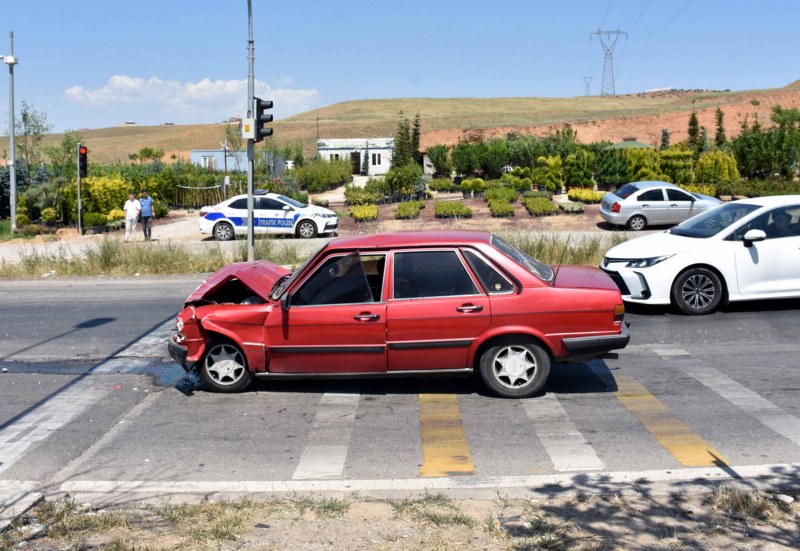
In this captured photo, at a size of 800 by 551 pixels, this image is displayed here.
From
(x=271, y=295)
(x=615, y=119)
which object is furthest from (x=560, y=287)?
(x=615, y=119)

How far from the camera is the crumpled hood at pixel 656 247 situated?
11.4m

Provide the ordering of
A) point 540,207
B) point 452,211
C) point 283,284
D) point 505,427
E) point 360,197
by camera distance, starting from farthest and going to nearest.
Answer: point 360,197, point 540,207, point 452,211, point 283,284, point 505,427

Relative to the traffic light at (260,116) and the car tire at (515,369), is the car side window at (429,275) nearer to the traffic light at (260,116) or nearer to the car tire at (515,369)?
the car tire at (515,369)

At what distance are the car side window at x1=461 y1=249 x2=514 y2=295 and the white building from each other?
169 feet

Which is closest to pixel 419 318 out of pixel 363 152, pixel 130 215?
pixel 130 215

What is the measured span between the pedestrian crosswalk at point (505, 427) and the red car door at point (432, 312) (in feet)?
1.55

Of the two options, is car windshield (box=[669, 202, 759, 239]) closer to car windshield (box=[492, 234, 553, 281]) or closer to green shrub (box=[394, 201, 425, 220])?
car windshield (box=[492, 234, 553, 281])

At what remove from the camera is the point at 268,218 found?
2723 cm

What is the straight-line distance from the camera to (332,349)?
785 cm

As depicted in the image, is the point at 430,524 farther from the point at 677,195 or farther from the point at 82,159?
the point at 82,159

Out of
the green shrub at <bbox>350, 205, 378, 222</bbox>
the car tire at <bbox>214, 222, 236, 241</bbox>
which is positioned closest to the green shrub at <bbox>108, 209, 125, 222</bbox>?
the car tire at <bbox>214, 222, 236, 241</bbox>

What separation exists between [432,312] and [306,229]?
19.8 m

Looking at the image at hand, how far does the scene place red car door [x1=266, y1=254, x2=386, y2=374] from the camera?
7793 mm

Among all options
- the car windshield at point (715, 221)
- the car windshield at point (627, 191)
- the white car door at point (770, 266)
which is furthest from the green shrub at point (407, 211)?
the white car door at point (770, 266)
